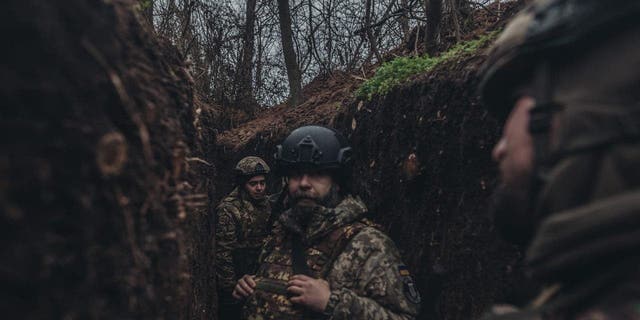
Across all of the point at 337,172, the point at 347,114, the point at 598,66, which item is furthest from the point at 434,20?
the point at 598,66

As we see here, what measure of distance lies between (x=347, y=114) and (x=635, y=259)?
16.1ft

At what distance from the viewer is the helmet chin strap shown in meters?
1.46

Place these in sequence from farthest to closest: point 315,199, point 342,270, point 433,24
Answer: point 433,24
point 315,199
point 342,270

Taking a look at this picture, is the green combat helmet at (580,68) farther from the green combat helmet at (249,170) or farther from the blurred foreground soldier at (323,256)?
the green combat helmet at (249,170)

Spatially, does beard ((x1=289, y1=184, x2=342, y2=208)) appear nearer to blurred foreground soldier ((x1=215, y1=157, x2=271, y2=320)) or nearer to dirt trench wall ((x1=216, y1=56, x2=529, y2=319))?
dirt trench wall ((x1=216, y1=56, x2=529, y2=319))

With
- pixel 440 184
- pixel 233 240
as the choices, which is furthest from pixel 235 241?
pixel 440 184

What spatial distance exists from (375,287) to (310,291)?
1.28ft

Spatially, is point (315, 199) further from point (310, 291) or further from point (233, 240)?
point (233, 240)

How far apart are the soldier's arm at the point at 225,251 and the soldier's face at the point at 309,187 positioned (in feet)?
9.00

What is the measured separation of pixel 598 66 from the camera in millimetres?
1423

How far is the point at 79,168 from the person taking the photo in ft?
4.17

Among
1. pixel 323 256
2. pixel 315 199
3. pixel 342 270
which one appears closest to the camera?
pixel 342 270

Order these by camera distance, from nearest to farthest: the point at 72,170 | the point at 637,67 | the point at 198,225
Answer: the point at 72,170, the point at 637,67, the point at 198,225

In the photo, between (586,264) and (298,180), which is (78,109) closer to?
(586,264)
